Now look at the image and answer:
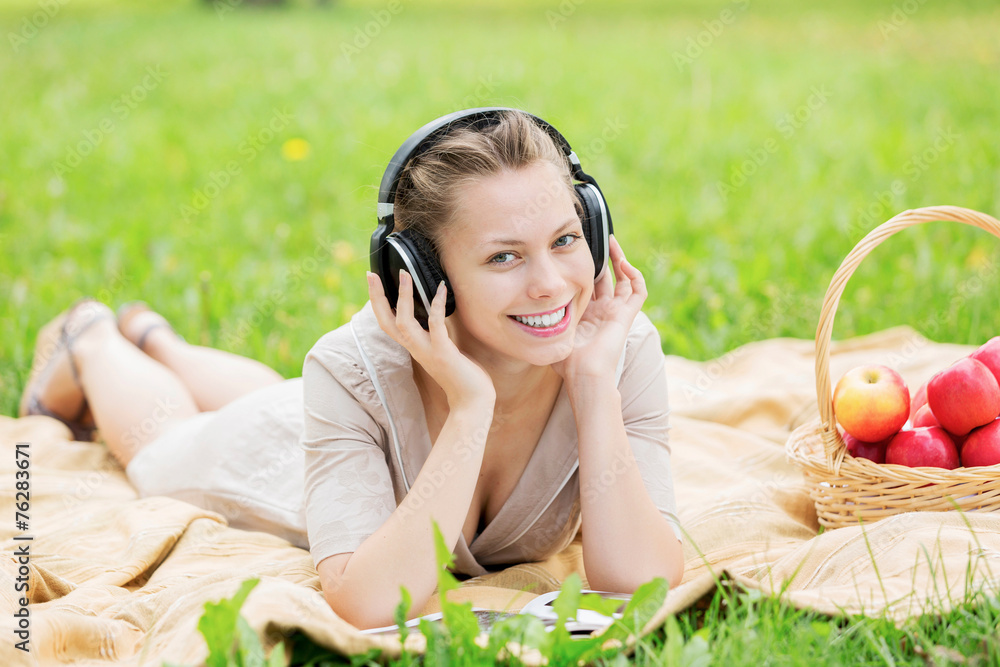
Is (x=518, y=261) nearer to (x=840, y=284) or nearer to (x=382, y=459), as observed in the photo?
(x=382, y=459)

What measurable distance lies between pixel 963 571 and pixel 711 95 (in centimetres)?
719

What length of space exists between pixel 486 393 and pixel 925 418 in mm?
1416

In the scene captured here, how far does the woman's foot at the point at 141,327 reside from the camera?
12.8ft

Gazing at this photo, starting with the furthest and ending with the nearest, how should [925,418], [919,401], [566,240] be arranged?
[919,401] < [925,418] < [566,240]

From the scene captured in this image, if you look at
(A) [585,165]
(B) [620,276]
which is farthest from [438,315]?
(A) [585,165]

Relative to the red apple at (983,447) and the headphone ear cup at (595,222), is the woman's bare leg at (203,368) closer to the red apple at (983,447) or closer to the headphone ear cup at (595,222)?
the headphone ear cup at (595,222)

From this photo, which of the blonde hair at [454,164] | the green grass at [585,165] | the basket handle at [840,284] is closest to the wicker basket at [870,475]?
the basket handle at [840,284]

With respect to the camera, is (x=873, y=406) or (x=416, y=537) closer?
(x=416, y=537)

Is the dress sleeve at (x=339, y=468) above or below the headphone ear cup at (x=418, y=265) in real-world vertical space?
below

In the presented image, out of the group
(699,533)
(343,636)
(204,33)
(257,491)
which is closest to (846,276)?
(699,533)

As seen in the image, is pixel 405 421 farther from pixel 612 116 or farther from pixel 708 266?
pixel 612 116

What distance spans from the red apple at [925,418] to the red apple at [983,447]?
0.12 meters

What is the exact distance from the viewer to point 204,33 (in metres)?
11.6

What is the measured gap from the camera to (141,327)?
394 cm
